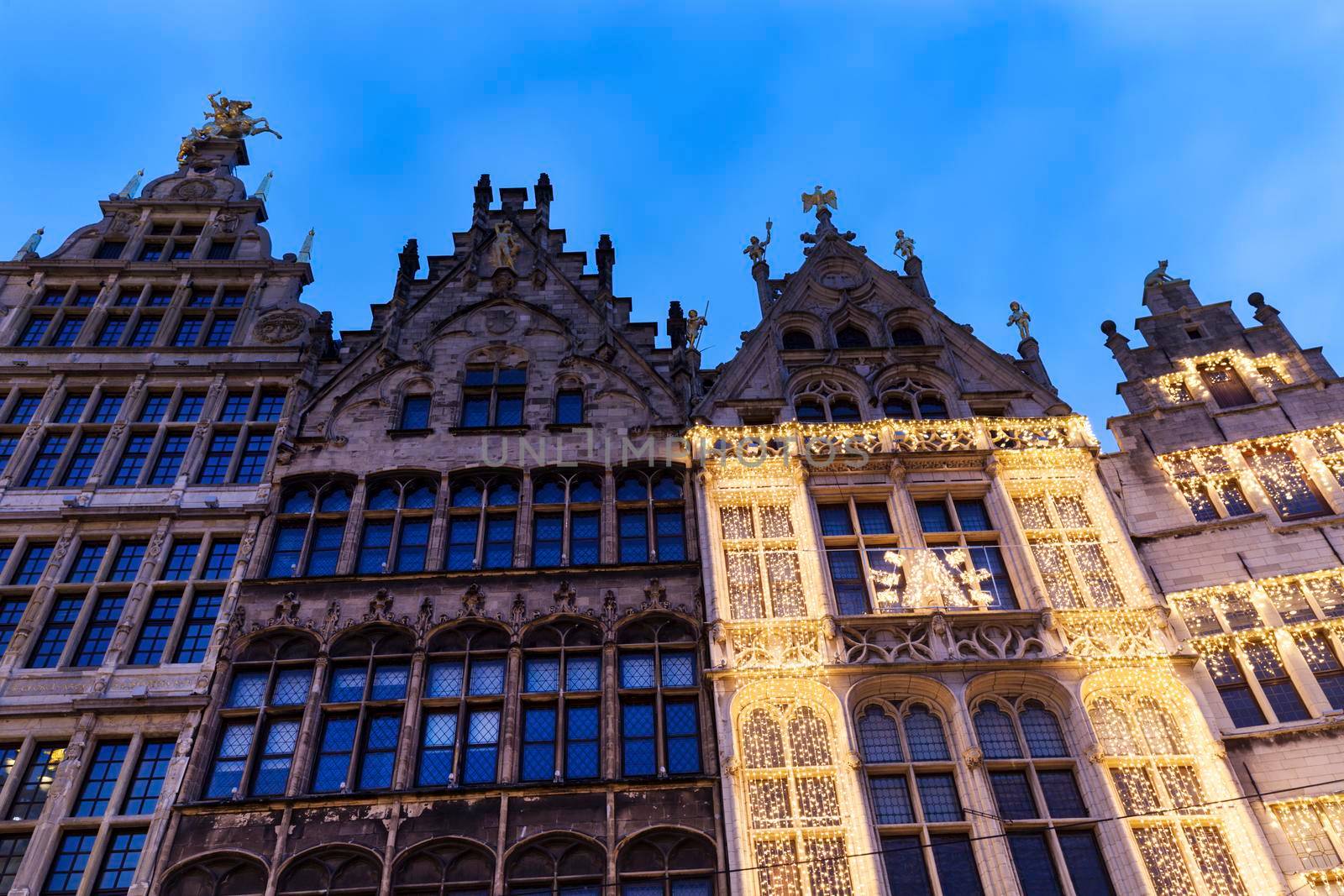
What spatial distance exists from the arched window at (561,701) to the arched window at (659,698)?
0.47m

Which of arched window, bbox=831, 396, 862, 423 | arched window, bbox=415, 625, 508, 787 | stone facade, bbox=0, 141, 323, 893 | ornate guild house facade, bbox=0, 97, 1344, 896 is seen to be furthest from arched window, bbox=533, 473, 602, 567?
stone facade, bbox=0, 141, 323, 893

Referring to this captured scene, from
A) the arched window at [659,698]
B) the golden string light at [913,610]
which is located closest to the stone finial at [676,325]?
the golden string light at [913,610]

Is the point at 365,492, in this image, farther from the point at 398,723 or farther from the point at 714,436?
the point at 714,436

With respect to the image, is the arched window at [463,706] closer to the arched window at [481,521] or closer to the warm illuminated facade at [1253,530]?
the arched window at [481,521]

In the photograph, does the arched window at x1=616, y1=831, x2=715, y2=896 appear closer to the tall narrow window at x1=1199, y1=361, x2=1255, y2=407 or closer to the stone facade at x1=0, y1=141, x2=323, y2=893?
the stone facade at x1=0, y1=141, x2=323, y2=893

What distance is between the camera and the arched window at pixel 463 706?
17.6 metres

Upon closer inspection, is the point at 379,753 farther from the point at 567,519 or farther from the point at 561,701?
the point at 567,519

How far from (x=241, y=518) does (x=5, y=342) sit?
8.30 metres

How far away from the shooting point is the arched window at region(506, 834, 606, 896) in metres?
16.1

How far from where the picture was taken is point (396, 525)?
21.0 m

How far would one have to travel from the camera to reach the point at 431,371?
24.1 metres

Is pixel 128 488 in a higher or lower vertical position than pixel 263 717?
higher

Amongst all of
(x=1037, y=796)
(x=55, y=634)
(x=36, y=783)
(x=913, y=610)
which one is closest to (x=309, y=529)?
(x=55, y=634)

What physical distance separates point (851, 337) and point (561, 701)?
432 inches
